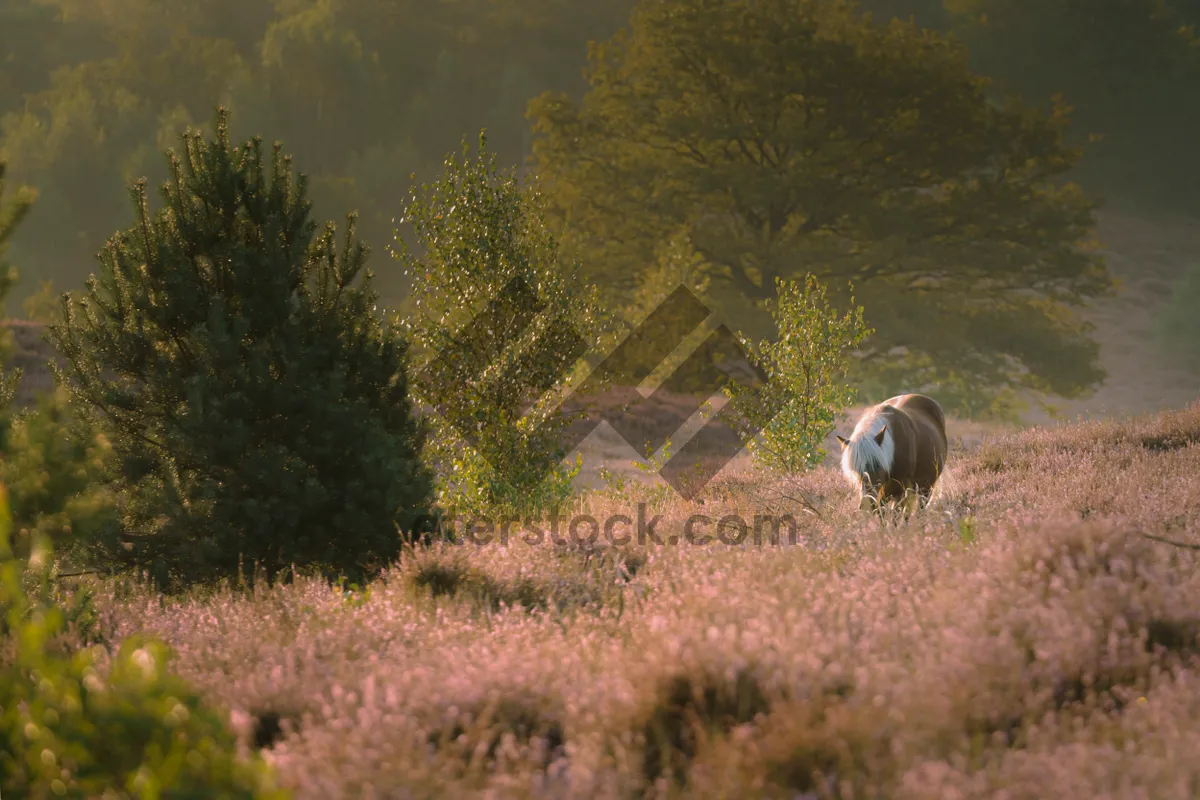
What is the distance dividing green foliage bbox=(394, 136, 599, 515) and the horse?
366 cm

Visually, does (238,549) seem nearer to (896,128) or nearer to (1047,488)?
(1047,488)

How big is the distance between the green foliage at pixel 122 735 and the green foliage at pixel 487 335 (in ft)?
24.7

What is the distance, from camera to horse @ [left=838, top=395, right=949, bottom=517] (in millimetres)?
8312

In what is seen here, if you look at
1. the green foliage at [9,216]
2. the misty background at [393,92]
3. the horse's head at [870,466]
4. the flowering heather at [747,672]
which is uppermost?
the misty background at [393,92]

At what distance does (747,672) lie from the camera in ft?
12.4

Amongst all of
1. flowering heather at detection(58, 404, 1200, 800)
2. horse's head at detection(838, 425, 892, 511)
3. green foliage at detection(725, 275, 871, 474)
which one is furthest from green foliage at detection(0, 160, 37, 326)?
green foliage at detection(725, 275, 871, 474)

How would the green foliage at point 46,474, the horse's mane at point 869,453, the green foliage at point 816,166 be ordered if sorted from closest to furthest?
the green foliage at point 46,474
the horse's mane at point 869,453
the green foliage at point 816,166

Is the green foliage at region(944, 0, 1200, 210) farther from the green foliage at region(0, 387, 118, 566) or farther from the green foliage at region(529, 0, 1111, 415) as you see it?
the green foliage at region(0, 387, 118, 566)

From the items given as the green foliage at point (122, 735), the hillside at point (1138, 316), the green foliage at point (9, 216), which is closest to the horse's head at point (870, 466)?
the green foliage at point (9, 216)

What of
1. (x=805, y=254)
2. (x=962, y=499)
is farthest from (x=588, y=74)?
(x=962, y=499)

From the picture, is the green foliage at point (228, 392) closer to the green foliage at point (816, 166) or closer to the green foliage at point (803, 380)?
the green foliage at point (803, 380)

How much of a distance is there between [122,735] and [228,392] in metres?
4.90

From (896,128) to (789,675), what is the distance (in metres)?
26.6

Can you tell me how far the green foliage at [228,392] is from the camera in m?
7.34
